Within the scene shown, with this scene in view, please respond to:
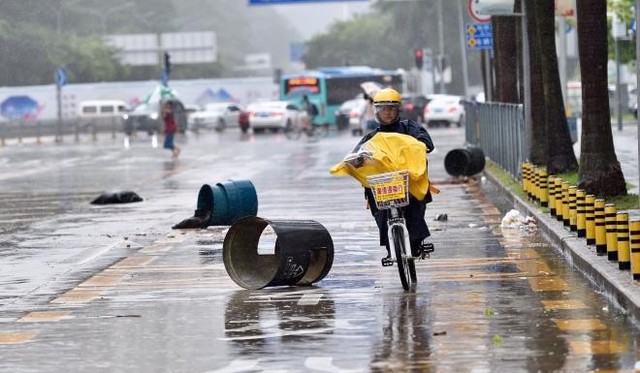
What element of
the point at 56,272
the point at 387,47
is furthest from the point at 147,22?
the point at 56,272

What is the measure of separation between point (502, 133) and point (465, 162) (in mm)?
971

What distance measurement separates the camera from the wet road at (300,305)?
36.6 ft

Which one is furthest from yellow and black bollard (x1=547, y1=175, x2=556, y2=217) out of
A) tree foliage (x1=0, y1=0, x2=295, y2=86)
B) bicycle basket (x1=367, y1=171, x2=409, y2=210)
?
tree foliage (x1=0, y1=0, x2=295, y2=86)

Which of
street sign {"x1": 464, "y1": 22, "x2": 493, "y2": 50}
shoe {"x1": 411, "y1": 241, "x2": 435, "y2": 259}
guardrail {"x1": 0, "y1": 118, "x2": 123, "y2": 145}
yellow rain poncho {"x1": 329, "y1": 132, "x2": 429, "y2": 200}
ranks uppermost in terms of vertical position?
street sign {"x1": 464, "y1": 22, "x2": 493, "y2": 50}

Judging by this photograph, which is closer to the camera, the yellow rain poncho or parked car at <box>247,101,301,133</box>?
the yellow rain poncho

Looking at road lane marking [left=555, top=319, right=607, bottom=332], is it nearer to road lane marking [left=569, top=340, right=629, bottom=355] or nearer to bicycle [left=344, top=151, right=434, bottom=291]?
road lane marking [left=569, top=340, right=629, bottom=355]

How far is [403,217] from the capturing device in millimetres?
14641

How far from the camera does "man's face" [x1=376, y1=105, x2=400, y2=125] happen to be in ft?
49.2

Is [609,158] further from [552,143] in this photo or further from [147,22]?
[147,22]

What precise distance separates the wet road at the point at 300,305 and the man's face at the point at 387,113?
145 centimetres

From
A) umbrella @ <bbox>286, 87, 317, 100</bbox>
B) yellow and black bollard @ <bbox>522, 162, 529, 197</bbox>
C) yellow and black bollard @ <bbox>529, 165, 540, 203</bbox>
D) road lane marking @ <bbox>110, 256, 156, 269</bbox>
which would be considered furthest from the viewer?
umbrella @ <bbox>286, 87, 317, 100</bbox>

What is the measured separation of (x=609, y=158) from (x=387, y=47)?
122 meters

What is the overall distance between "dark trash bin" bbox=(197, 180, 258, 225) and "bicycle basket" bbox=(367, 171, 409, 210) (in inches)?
315

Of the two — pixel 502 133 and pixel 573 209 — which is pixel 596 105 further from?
pixel 502 133
